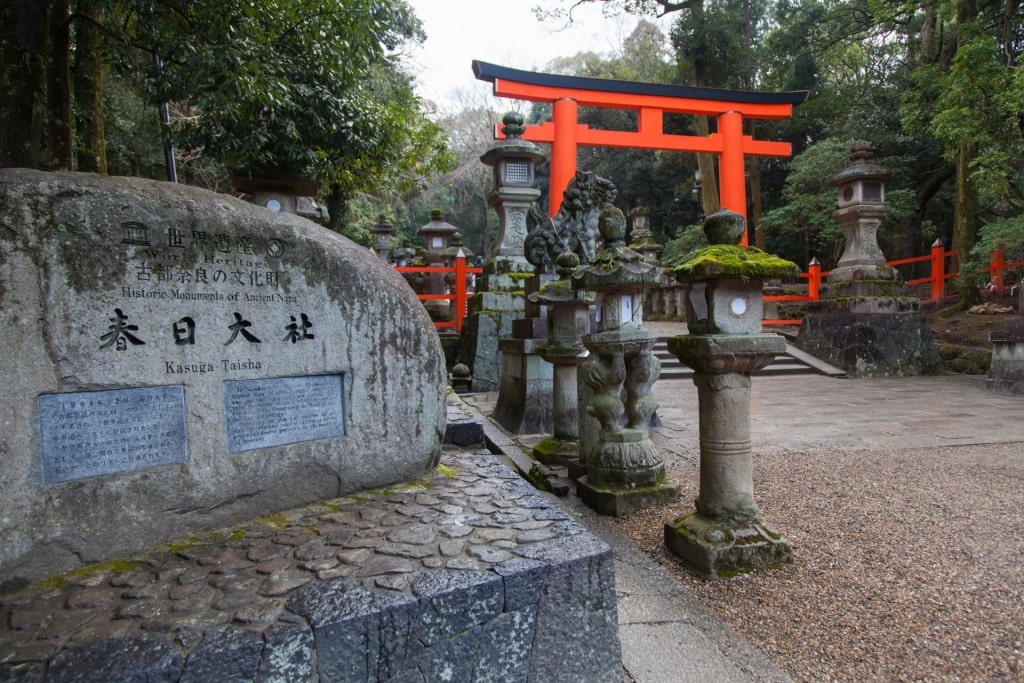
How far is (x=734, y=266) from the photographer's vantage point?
2.95 meters

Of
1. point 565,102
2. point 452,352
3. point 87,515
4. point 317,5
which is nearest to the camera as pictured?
point 87,515

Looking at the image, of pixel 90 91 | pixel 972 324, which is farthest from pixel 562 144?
pixel 972 324

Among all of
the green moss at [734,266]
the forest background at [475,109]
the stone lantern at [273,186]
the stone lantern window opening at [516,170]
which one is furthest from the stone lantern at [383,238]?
the green moss at [734,266]

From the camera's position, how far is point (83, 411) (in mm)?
2129

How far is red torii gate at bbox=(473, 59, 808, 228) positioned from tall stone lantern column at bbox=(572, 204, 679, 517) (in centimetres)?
791

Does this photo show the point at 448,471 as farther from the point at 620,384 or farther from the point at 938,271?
the point at 938,271

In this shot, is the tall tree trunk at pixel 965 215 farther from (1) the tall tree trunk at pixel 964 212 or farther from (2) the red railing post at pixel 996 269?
(2) the red railing post at pixel 996 269

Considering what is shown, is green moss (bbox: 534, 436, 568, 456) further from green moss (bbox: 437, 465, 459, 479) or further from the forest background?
the forest background

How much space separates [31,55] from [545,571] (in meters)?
5.23

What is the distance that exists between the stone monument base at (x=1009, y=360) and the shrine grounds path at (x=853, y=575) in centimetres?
286

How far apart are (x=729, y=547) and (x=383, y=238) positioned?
54.6ft

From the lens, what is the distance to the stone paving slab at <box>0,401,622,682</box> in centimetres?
161

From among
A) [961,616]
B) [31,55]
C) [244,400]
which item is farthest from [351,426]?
[31,55]

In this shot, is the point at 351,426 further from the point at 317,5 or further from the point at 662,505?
the point at 317,5
